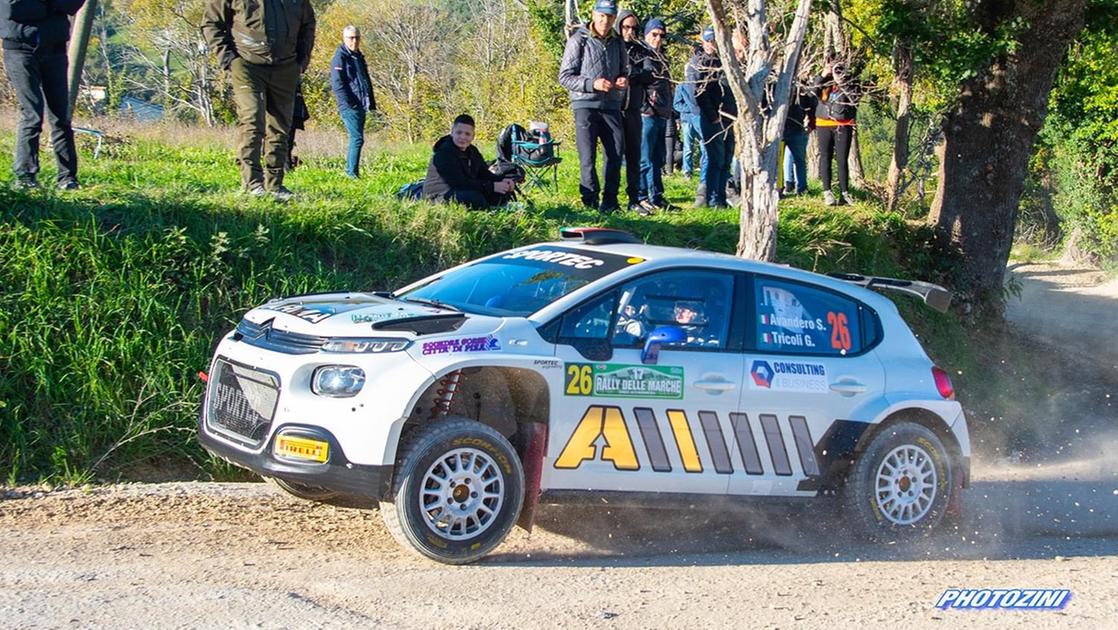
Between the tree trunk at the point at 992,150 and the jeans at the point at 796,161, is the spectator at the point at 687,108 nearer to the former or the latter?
the jeans at the point at 796,161

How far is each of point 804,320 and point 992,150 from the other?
811 centimetres

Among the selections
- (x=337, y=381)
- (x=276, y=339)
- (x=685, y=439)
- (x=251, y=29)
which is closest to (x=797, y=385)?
(x=685, y=439)

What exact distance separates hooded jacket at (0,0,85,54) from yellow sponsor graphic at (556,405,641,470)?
575 centimetres

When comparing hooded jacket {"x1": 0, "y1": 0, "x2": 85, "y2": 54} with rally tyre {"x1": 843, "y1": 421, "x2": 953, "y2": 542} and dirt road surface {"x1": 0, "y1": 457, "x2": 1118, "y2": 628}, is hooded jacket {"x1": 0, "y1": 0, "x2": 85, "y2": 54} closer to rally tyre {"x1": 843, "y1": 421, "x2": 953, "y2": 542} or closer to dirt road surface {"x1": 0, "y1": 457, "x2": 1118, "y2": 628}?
dirt road surface {"x1": 0, "y1": 457, "x2": 1118, "y2": 628}

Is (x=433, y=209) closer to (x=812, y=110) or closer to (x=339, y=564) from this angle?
(x=339, y=564)

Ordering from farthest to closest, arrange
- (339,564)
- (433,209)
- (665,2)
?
(665,2) < (433,209) < (339,564)

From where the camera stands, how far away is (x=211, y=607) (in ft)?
17.9

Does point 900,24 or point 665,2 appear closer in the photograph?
point 900,24

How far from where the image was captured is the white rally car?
20.2 feet

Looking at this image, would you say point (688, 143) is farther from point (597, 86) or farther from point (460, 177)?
point (460, 177)

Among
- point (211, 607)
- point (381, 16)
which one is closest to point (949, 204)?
point (211, 607)

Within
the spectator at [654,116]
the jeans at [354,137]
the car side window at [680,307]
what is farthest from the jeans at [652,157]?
the car side window at [680,307]

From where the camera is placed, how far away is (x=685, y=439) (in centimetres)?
705

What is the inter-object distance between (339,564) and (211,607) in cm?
101
